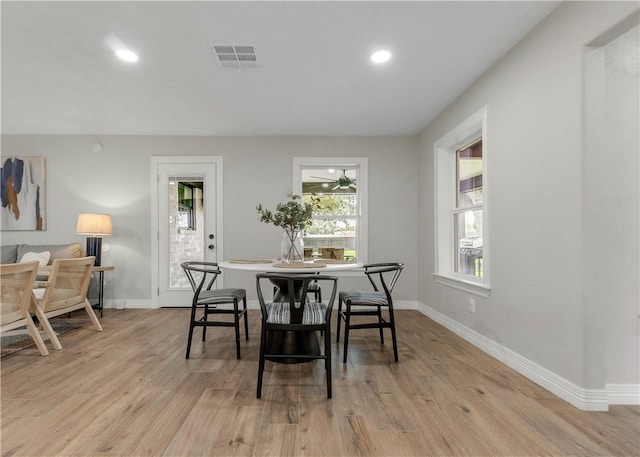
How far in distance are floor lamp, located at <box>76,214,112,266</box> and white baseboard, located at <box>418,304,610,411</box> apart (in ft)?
14.4

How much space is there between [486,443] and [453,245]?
2.60m

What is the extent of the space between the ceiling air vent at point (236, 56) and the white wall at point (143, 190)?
75.4 inches

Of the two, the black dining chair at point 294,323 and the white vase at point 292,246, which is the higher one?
the white vase at point 292,246

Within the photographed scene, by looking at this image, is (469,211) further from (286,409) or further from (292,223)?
(286,409)

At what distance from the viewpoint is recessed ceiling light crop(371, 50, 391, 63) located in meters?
2.51

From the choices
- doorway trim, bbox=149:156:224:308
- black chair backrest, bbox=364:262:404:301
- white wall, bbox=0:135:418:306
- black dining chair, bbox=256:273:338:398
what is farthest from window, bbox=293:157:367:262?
black dining chair, bbox=256:273:338:398

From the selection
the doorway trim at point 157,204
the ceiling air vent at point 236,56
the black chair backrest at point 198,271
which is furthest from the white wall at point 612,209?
the doorway trim at point 157,204

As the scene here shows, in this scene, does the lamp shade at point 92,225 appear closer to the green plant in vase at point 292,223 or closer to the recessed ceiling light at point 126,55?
the recessed ceiling light at point 126,55

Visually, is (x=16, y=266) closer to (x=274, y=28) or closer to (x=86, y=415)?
(x=86, y=415)

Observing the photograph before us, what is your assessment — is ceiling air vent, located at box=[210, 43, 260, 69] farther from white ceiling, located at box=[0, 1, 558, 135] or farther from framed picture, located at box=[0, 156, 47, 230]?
framed picture, located at box=[0, 156, 47, 230]

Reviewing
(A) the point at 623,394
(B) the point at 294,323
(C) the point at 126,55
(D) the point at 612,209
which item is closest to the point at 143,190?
(C) the point at 126,55

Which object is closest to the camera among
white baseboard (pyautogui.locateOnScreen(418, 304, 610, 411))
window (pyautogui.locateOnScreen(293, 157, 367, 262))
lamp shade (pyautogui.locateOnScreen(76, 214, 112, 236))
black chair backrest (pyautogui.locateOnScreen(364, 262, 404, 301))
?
white baseboard (pyautogui.locateOnScreen(418, 304, 610, 411))

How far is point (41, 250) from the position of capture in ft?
13.9

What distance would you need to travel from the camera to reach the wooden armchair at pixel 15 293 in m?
2.42
